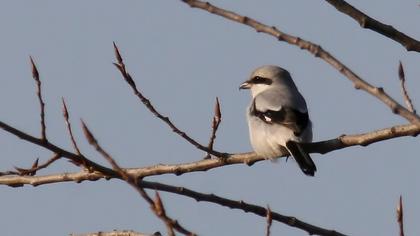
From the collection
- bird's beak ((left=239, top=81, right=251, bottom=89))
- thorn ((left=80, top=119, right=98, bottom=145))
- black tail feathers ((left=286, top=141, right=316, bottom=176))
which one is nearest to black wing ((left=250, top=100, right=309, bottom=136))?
black tail feathers ((left=286, top=141, right=316, bottom=176))

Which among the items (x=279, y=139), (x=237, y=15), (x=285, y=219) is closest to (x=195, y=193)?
(x=285, y=219)

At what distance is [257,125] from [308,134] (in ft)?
1.35

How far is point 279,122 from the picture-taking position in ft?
18.4

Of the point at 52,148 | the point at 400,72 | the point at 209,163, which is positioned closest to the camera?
the point at 52,148

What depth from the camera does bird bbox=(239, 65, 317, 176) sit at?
5.18 metres

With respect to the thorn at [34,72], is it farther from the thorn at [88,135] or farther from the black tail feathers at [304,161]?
the black tail feathers at [304,161]

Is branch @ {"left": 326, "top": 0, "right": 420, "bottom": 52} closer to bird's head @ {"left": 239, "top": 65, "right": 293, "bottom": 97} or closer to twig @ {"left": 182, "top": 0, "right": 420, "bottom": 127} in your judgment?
twig @ {"left": 182, "top": 0, "right": 420, "bottom": 127}

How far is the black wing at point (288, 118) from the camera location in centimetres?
550

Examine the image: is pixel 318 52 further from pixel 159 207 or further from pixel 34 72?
pixel 34 72

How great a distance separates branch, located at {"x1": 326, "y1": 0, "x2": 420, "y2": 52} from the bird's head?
12.5ft

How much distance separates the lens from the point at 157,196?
2188mm

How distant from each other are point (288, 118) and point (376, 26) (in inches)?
112

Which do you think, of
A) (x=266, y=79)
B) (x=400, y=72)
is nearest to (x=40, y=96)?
(x=400, y=72)

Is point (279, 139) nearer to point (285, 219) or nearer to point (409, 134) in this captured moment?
point (409, 134)
